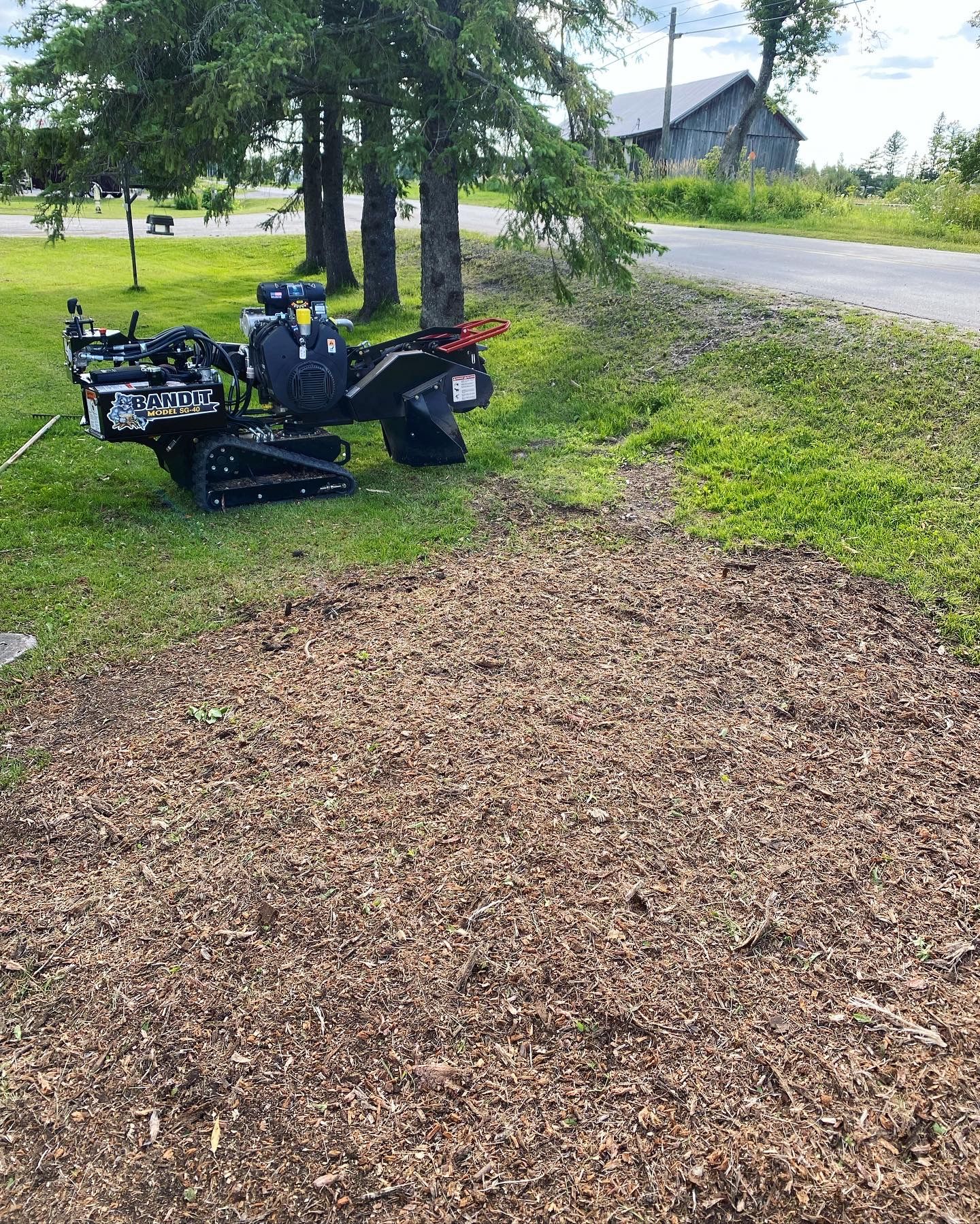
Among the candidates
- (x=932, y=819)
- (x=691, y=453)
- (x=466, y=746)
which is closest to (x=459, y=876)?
(x=466, y=746)

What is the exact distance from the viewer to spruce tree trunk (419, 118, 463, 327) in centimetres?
1120

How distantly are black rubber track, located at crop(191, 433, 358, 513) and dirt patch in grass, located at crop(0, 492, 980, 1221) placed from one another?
223 centimetres

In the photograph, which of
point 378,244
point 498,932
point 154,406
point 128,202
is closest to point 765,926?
point 498,932

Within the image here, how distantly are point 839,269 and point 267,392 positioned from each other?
8871 mm

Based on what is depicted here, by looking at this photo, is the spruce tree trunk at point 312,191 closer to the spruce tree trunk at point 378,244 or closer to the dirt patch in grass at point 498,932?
the spruce tree trunk at point 378,244

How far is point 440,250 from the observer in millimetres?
11492

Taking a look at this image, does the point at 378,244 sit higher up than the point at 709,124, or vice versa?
the point at 709,124

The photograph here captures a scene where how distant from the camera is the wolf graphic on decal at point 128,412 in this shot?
6.35 metres

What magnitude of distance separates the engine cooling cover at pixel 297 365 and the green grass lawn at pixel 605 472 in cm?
79

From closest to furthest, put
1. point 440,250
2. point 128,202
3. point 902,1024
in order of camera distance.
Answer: point 902,1024, point 440,250, point 128,202

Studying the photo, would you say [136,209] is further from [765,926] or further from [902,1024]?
[902,1024]

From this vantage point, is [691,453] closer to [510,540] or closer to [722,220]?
[510,540]

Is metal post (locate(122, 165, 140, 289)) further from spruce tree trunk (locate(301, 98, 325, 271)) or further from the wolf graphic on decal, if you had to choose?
the wolf graphic on decal

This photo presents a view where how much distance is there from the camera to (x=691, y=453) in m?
7.83
